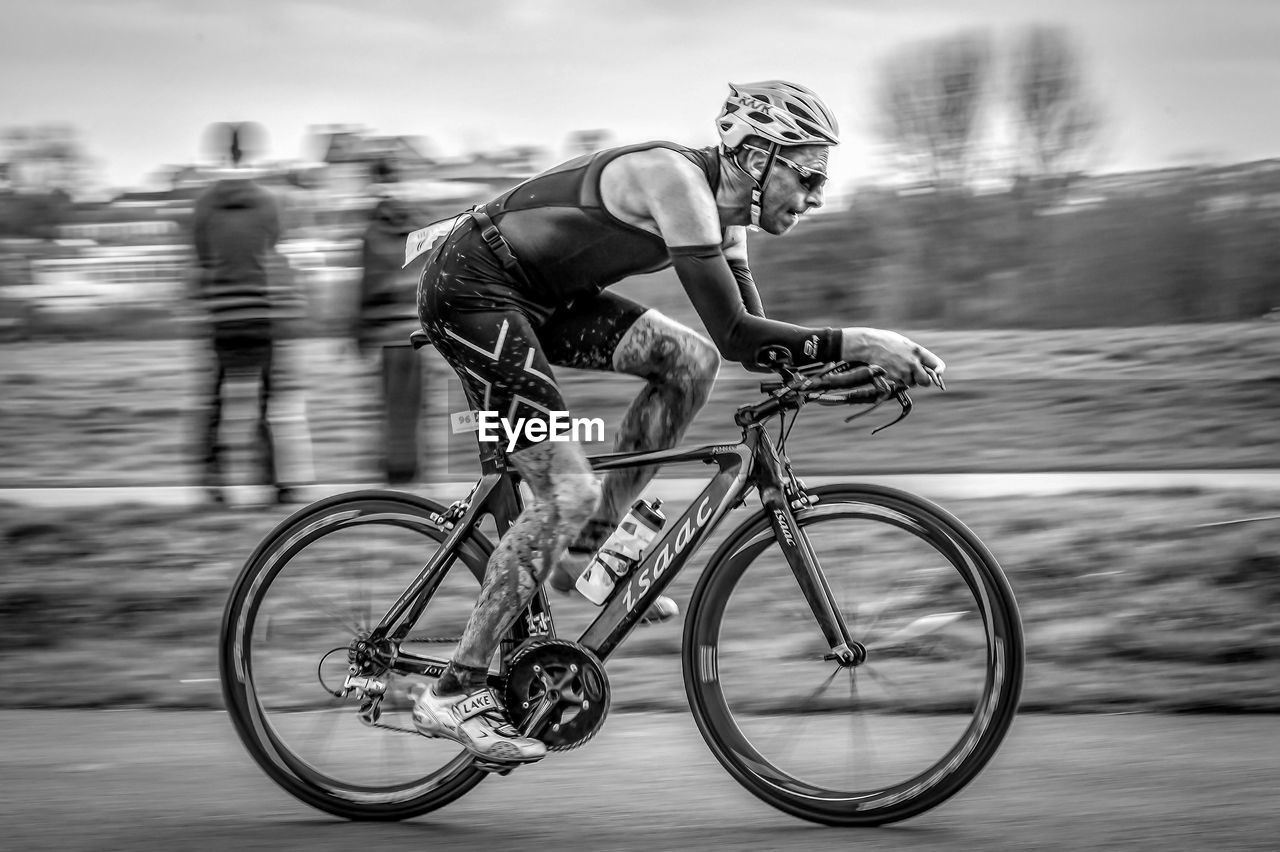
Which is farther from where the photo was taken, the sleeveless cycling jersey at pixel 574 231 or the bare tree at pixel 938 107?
the bare tree at pixel 938 107

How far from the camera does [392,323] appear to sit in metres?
7.71

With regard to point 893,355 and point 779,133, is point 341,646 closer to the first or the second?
point 893,355

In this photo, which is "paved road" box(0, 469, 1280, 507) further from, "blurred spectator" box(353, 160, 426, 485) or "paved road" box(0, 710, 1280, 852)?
"paved road" box(0, 710, 1280, 852)

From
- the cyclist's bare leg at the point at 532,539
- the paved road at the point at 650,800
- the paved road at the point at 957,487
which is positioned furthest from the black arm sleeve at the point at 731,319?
the paved road at the point at 957,487

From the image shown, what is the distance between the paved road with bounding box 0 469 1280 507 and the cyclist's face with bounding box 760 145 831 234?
3489 millimetres

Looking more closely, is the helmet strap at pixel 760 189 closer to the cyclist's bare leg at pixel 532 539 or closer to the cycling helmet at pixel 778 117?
the cycling helmet at pixel 778 117

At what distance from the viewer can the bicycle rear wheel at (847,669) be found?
12.8 feet

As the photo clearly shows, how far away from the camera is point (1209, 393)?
9531 mm

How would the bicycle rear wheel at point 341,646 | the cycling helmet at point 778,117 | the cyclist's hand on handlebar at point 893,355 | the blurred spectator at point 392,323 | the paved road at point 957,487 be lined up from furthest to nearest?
the blurred spectator at point 392,323 < the paved road at point 957,487 < the bicycle rear wheel at point 341,646 < the cycling helmet at point 778,117 < the cyclist's hand on handlebar at point 893,355

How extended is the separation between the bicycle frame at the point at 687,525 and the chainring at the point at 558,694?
7cm

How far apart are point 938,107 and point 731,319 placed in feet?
25.1

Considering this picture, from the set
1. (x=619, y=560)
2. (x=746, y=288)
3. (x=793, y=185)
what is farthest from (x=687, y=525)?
(x=793, y=185)

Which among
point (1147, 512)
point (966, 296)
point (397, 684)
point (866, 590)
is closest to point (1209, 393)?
point (966, 296)

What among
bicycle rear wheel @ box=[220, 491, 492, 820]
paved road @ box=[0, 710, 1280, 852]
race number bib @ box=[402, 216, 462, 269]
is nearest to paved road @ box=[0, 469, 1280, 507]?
paved road @ box=[0, 710, 1280, 852]
